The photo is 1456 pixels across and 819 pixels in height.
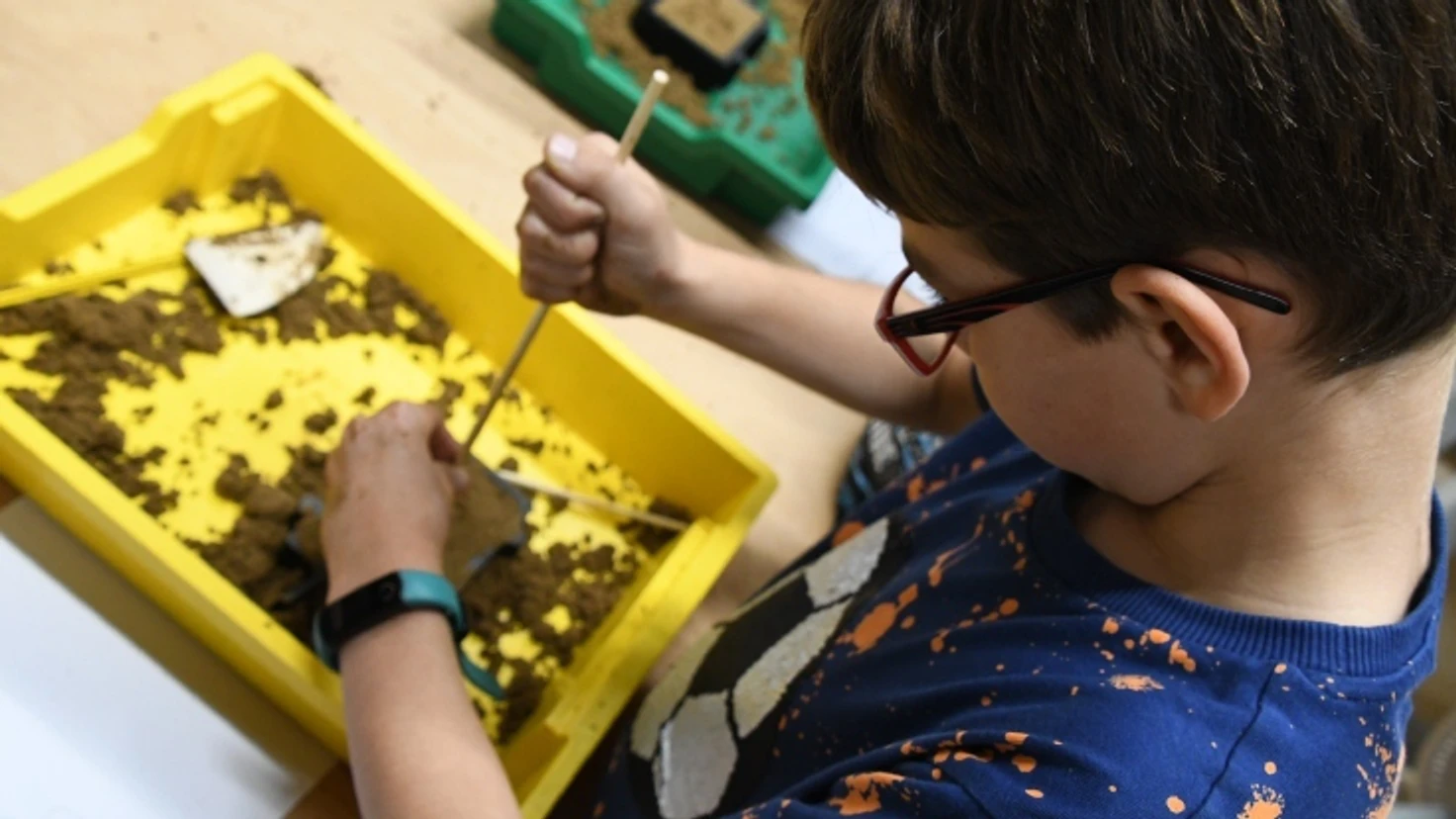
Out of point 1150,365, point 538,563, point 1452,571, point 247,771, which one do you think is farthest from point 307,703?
point 1452,571

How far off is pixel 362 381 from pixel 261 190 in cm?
17

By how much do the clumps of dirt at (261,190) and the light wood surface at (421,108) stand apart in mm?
85

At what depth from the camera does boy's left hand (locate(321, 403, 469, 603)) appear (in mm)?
640

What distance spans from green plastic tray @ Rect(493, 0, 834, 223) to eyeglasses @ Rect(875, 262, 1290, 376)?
0.48m

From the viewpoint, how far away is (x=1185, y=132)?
346mm

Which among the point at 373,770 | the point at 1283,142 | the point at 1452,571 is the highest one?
the point at 1283,142

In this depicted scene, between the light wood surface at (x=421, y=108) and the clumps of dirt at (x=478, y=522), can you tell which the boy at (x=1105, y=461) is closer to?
the clumps of dirt at (x=478, y=522)

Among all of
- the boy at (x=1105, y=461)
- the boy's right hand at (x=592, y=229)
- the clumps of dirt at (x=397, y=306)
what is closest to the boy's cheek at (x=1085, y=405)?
the boy at (x=1105, y=461)

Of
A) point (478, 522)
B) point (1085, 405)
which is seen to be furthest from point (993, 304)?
point (478, 522)

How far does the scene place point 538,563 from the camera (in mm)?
796

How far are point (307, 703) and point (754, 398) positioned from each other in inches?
17.1

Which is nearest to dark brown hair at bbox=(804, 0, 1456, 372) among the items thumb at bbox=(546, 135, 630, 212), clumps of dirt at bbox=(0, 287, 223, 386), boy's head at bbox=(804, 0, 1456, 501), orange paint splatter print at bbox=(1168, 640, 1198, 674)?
boy's head at bbox=(804, 0, 1456, 501)

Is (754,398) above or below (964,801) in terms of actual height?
below

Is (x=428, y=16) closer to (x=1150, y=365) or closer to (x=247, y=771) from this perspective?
(x=247, y=771)
